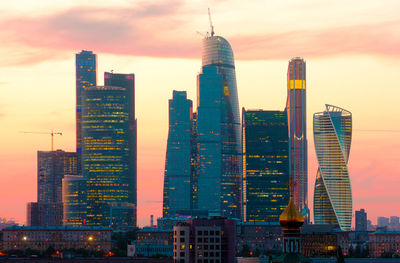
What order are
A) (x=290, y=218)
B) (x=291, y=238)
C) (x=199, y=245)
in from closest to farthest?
(x=290, y=218) < (x=291, y=238) < (x=199, y=245)

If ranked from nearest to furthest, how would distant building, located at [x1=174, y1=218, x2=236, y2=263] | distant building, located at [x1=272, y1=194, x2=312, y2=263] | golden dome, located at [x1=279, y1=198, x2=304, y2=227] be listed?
distant building, located at [x1=272, y1=194, x2=312, y2=263]
golden dome, located at [x1=279, y1=198, x2=304, y2=227]
distant building, located at [x1=174, y1=218, x2=236, y2=263]

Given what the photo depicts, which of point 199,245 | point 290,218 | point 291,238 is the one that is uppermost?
point 290,218

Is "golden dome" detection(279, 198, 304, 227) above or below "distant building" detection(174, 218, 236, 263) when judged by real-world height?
above

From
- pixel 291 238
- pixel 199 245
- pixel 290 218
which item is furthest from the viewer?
pixel 199 245

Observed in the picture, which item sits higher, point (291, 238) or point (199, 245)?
point (291, 238)

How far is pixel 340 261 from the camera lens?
126188 mm

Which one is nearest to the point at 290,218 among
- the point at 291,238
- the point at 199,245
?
the point at 291,238

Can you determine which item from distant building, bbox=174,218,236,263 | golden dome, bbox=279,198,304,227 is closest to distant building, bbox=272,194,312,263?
golden dome, bbox=279,198,304,227

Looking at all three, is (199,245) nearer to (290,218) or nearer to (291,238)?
(291,238)

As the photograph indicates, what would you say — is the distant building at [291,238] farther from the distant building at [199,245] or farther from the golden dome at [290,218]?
the distant building at [199,245]

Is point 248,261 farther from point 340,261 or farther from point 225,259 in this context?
point 340,261

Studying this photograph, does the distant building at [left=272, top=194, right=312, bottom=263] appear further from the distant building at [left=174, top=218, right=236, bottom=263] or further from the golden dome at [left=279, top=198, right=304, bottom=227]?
the distant building at [left=174, top=218, right=236, bottom=263]

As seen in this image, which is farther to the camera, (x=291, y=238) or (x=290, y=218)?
(x=291, y=238)

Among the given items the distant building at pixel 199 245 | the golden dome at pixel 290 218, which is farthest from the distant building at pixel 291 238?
the distant building at pixel 199 245
